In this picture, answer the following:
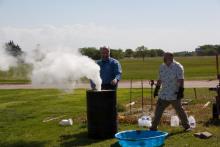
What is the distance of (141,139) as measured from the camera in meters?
8.38

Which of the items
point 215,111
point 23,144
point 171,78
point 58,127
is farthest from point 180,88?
point 23,144

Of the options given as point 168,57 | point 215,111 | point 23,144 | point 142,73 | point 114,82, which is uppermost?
point 168,57

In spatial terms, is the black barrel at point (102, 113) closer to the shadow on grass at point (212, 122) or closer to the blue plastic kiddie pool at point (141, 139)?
the blue plastic kiddie pool at point (141, 139)

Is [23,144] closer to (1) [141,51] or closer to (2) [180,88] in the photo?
(2) [180,88]

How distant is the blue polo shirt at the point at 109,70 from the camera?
10953 millimetres

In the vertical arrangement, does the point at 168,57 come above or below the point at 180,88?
above

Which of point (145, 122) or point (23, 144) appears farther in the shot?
point (145, 122)

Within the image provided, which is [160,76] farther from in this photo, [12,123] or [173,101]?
[12,123]

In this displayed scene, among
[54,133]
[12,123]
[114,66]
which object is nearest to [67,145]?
[54,133]

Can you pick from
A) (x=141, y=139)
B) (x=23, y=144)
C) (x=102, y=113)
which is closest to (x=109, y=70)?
(x=102, y=113)

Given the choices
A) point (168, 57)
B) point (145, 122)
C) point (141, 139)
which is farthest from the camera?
point (145, 122)

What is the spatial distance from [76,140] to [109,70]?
6.15 ft

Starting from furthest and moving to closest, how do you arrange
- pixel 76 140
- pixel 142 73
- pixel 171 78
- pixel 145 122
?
pixel 142 73
pixel 145 122
pixel 171 78
pixel 76 140

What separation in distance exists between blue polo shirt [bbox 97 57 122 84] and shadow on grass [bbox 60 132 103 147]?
1342mm
